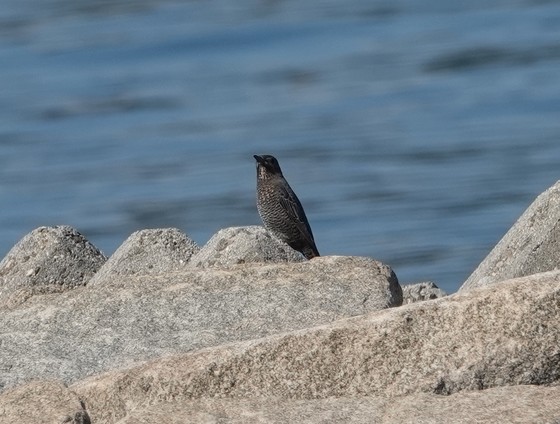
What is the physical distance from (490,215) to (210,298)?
16466 mm

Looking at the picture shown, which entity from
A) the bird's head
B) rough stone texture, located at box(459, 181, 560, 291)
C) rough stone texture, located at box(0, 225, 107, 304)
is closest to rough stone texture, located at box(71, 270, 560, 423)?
rough stone texture, located at box(459, 181, 560, 291)

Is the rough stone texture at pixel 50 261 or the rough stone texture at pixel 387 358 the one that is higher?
the rough stone texture at pixel 50 261

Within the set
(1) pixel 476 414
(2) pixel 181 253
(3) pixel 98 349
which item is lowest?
(1) pixel 476 414


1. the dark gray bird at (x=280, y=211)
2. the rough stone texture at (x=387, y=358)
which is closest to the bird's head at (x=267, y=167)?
the dark gray bird at (x=280, y=211)

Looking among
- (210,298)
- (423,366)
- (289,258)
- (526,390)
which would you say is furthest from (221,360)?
(289,258)

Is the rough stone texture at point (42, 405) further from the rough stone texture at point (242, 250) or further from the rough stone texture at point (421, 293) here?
the rough stone texture at point (421, 293)

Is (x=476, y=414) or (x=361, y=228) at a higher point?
(x=361, y=228)

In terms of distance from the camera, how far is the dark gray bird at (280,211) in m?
11.5

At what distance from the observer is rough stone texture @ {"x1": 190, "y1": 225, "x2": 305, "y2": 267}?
293 inches

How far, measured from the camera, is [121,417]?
516cm

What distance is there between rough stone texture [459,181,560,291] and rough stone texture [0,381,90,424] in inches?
93.8

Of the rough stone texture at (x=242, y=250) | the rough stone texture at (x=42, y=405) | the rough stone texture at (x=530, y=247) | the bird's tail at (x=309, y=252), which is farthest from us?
the bird's tail at (x=309, y=252)

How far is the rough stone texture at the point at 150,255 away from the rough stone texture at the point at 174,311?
967mm

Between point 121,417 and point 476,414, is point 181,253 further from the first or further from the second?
point 476,414
